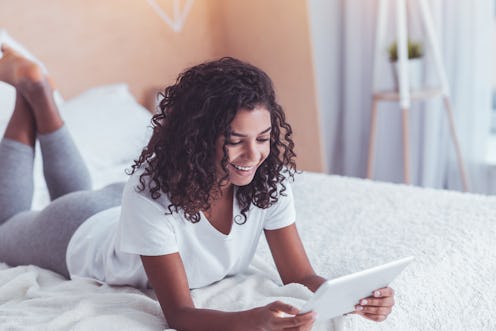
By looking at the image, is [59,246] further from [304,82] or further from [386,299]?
[304,82]

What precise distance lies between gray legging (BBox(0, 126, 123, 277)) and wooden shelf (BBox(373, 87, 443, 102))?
1400 millimetres

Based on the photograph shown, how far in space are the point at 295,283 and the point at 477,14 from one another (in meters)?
1.89

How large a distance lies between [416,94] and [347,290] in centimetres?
189

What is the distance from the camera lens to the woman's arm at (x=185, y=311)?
3.44ft

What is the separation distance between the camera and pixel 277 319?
3.36 ft

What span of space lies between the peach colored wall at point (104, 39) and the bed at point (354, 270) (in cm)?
53

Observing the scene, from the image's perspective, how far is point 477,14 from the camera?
2754 millimetres

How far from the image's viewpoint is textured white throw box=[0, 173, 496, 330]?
1234 mm

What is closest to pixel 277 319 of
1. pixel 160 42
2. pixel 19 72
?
pixel 19 72

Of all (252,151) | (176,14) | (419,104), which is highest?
(176,14)

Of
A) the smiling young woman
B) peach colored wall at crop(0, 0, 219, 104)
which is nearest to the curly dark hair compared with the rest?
the smiling young woman

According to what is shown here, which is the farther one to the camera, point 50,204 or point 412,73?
point 412,73

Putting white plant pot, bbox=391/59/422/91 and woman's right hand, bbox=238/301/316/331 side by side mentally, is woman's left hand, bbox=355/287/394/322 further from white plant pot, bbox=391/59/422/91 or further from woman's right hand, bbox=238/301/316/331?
white plant pot, bbox=391/59/422/91

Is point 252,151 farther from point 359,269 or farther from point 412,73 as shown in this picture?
point 412,73
